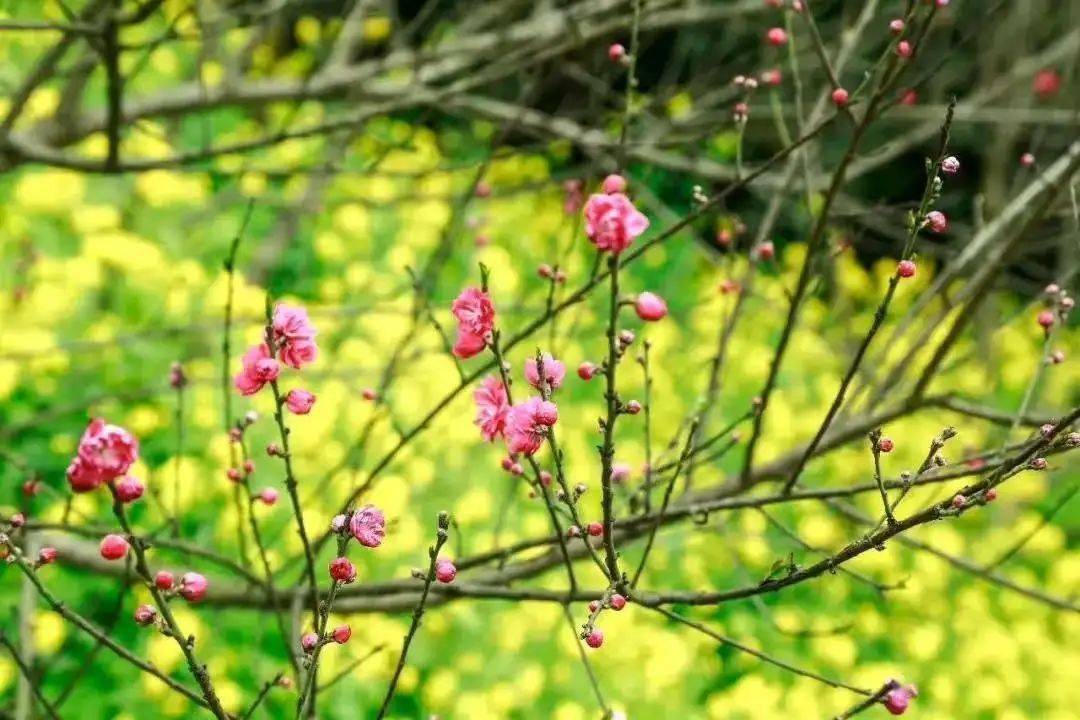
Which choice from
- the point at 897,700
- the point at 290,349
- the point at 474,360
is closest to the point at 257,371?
the point at 290,349

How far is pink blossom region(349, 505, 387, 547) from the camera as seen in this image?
117cm

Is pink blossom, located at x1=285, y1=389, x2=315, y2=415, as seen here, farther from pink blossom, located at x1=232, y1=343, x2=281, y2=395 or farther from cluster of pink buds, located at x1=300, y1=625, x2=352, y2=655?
cluster of pink buds, located at x1=300, y1=625, x2=352, y2=655

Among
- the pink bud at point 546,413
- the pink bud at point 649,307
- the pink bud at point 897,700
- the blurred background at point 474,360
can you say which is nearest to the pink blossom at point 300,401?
the pink bud at point 546,413

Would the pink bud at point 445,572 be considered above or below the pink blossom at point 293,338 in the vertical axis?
below

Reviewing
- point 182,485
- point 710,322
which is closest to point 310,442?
point 182,485

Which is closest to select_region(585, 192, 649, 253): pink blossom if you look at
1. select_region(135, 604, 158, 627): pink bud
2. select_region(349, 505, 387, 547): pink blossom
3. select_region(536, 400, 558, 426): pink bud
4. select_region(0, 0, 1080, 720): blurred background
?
select_region(536, 400, 558, 426): pink bud

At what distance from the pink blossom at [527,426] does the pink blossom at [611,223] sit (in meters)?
0.27

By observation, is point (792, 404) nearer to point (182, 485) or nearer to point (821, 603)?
point (821, 603)

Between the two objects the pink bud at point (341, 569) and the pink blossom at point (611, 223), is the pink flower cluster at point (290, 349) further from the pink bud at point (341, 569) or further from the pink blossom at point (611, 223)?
the pink blossom at point (611, 223)

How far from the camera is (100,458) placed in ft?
3.04

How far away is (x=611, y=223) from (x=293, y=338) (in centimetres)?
52

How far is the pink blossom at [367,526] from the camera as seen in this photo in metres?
1.17

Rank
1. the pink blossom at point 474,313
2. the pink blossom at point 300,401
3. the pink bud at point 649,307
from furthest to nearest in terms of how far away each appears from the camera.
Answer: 1. the pink blossom at point 300,401
2. the pink blossom at point 474,313
3. the pink bud at point 649,307

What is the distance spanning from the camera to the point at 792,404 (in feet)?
19.9
